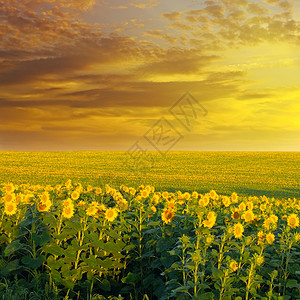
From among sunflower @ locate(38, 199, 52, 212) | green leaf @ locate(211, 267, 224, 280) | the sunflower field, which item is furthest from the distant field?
green leaf @ locate(211, 267, 224, 280)

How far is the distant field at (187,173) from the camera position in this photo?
82.6 feet

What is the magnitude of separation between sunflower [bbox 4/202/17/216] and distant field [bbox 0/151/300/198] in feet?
38.8

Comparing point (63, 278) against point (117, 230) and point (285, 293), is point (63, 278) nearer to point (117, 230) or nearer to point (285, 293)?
point (117, 230)

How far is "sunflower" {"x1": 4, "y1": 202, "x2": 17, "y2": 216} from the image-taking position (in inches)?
232

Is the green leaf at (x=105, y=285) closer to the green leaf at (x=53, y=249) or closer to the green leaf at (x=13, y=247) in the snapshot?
the green leaf at (x=53, y=249)

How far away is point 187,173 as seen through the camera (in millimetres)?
32312

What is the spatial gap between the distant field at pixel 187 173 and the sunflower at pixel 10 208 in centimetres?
1182

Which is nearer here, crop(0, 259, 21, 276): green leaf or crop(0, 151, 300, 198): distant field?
crop(0, 259, 21, 276): green leaf

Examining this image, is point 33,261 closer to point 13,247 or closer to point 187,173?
point 13,247

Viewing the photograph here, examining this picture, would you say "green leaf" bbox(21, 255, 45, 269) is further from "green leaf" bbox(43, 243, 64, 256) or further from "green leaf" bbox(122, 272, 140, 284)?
"green leaf" bbox(122, 272, 140, 284)

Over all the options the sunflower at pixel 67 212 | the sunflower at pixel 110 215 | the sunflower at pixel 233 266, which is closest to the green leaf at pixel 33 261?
the sunflower at pixel 67 212

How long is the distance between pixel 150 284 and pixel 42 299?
5.05 ft

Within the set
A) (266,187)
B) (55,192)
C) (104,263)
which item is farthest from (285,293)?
(266,187)

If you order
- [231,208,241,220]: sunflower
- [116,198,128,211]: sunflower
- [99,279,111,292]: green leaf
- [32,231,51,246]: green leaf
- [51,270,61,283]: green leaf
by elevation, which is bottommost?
[99,279,111,292]: green leaf
